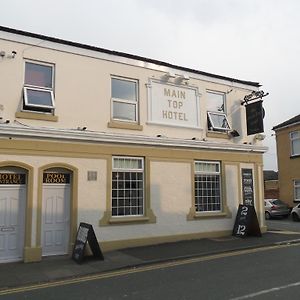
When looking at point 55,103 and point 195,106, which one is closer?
point 55,103

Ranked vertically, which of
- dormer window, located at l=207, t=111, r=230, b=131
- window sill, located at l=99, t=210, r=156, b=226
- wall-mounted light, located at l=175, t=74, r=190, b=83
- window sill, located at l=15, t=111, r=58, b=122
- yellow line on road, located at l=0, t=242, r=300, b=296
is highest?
wall-mounted light, located at l=175, t=74, r=190, b=83

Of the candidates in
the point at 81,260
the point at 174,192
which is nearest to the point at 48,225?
the point at 81,260

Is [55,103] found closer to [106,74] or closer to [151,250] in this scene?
[106,74]

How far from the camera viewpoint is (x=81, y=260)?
1126 centimetres

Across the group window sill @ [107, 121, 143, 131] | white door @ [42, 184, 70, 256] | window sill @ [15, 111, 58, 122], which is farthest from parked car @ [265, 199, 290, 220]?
window sill @ [15, 111, 58, 122]

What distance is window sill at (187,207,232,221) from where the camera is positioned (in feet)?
49.6

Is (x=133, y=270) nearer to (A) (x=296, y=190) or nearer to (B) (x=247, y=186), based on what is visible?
(B) (x=247, y=186)

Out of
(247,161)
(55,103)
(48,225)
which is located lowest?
(48,225)

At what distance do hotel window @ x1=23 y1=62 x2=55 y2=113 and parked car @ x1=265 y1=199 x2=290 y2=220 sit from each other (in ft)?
65.7

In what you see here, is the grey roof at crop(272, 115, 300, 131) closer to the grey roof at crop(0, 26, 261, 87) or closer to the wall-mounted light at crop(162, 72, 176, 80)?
the grey roof at crop(0, 26, 261, 87)

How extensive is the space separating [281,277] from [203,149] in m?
7.47

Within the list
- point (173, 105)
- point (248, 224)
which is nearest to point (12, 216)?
point (173, 105)

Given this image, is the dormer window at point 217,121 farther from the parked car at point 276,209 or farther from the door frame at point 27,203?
the parked car at point 276,209

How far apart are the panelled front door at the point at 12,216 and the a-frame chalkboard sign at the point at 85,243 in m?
1.56
